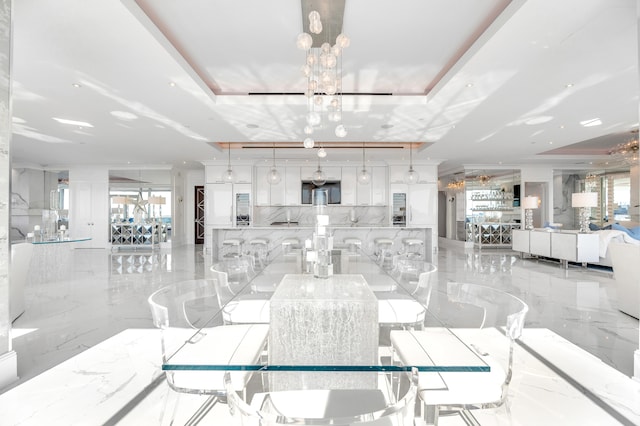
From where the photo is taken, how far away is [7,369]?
88.0 inches

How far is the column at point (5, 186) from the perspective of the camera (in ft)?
7.40

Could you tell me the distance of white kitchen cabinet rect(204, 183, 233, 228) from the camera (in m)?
9.34

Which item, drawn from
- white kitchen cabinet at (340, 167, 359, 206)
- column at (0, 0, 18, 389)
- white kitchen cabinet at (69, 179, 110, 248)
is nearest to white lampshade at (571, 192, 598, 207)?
white kitchen cabinet at (340, 167, 359, 206)

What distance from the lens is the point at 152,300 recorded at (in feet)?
5.71

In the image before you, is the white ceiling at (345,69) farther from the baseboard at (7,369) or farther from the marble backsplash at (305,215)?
the marble backsplash at (305,215)

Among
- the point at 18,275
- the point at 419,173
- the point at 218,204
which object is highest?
the point at 419,173

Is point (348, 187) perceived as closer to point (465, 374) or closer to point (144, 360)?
point (144, 360)

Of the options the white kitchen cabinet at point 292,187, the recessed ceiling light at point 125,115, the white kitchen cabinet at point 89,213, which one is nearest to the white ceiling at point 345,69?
the recessed ceiling light at point 125,115

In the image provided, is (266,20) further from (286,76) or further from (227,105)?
(227,105)

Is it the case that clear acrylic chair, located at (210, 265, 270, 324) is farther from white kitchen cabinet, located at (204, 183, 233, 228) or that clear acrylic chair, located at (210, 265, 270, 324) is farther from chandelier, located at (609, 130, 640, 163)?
chandelier, located at (609, 130, 640, 163)

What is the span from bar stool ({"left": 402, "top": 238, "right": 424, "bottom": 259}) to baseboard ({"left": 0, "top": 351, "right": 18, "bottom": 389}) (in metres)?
6.45

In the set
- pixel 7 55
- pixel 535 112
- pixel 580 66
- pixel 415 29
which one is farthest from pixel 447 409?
pixel 535 112

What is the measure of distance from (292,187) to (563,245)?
266 inches

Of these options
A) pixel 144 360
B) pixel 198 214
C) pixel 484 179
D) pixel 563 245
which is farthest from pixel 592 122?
pixel 198 214
